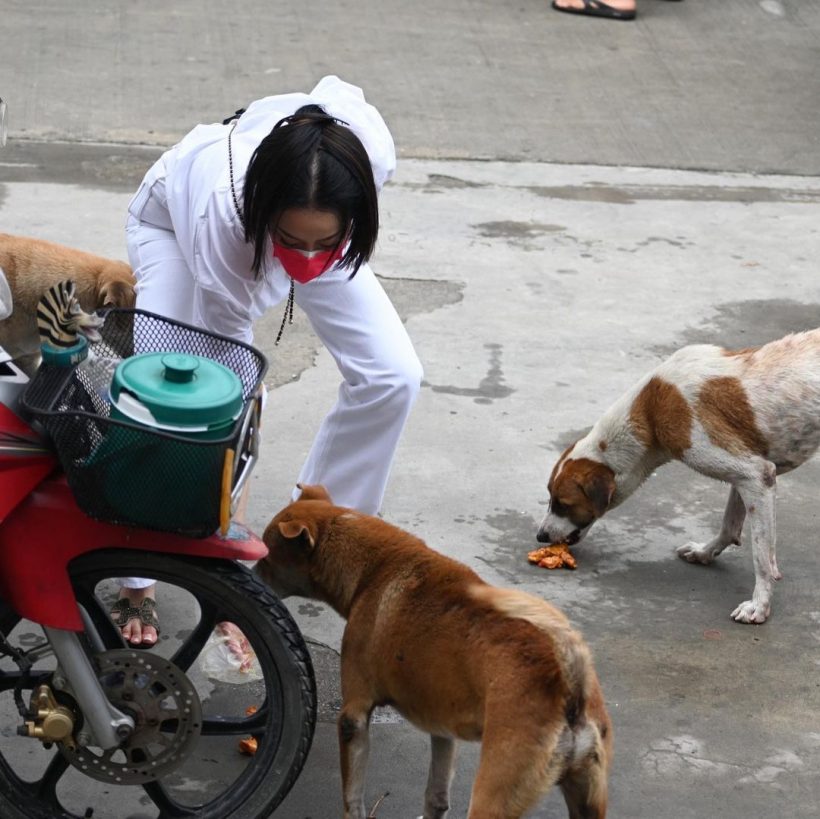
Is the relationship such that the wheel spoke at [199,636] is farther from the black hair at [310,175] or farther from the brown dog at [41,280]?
the brown dog at [41,280]

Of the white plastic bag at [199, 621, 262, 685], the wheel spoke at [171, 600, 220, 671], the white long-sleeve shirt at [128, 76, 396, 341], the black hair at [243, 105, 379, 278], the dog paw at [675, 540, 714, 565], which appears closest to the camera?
the wheel spoke at [171, 600, 220, 671]

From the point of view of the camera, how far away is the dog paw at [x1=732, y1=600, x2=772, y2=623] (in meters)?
4.31

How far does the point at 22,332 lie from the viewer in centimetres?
498

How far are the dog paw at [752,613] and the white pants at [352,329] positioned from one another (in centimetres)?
120

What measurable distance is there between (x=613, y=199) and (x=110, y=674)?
566 cm

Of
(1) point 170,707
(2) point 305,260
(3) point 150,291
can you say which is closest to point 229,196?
(2) point 305,260

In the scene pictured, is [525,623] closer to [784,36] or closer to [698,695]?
[698,695]

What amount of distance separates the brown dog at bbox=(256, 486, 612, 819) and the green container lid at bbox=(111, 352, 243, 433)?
26.0 inches

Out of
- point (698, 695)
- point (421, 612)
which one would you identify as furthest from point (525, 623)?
point (698, 695)

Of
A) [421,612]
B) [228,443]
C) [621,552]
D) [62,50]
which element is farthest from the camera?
[62,50]

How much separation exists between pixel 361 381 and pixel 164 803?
130cm

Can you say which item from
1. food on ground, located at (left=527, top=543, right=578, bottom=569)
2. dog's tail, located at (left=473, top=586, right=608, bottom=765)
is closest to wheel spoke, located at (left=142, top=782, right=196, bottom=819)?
dog's tail, located at (left=473, top=586, right=608, bottom=765)

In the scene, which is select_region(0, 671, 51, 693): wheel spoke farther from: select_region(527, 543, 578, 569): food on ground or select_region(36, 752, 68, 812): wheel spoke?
select_region(527, 543, 578, 569): food on ground

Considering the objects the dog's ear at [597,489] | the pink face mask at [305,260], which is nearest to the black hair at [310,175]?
the pink face mask at [305,260]
